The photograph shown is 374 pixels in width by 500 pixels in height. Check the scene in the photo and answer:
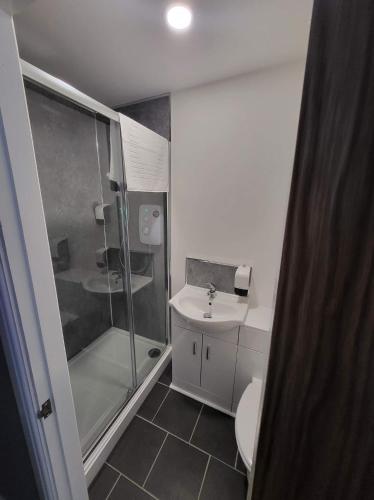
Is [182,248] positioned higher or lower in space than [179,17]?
lower

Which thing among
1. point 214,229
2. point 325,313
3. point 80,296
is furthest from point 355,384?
point 80,296

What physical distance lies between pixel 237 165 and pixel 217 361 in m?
1.47

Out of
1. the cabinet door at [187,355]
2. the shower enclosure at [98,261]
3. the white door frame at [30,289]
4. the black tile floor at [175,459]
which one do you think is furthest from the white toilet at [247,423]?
the shower enclosure at [98,261]

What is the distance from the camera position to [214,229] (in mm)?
1693

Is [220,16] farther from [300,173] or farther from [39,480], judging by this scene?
[39,480]

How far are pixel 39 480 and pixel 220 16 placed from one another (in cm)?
209

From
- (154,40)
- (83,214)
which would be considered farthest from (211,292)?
(154,40)

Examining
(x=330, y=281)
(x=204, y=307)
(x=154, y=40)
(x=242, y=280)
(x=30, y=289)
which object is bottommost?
(x=204, y=307)

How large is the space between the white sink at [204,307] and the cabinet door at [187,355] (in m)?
0.14

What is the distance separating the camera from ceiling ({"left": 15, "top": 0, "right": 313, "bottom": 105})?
2.99 ft

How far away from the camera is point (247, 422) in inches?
44.4

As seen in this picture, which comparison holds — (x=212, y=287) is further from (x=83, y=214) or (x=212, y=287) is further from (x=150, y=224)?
(x=83, y=214)

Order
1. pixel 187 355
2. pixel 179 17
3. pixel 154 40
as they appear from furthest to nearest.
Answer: pixel 187 355
pixel 154 40
pixel 179 17

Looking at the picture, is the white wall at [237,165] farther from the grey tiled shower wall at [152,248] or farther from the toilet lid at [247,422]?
the toilet lid at [247,422]
